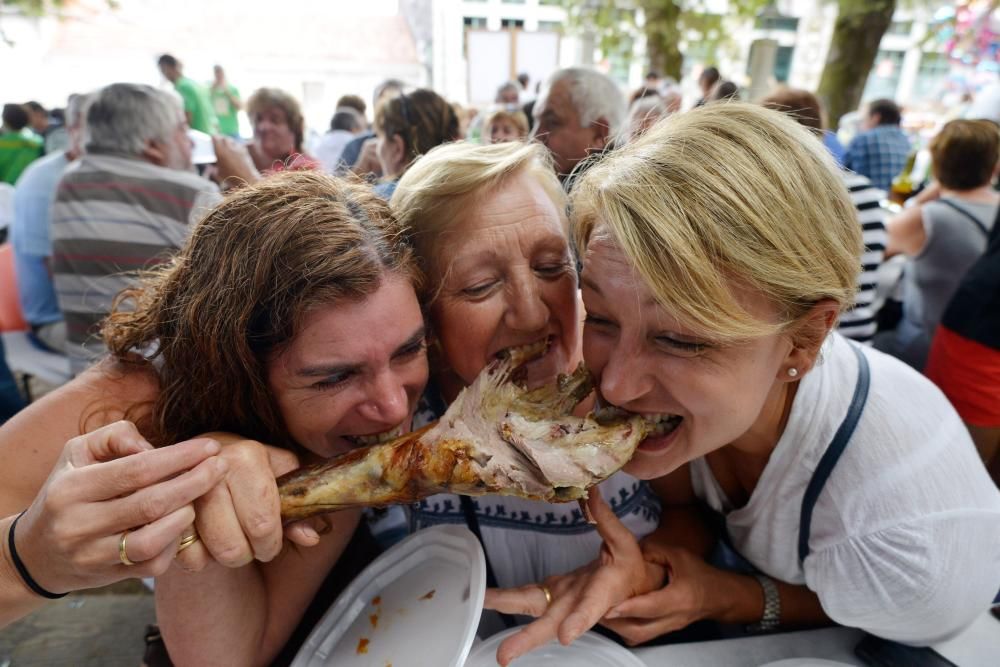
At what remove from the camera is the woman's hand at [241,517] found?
43.6 inches

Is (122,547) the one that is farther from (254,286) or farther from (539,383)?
(539,383)

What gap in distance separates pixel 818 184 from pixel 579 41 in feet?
54.7

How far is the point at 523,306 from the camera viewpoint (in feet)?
5.35

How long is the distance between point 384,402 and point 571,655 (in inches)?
30.1

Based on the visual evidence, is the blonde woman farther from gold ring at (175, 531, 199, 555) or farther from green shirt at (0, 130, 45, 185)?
green shirt at (0, 130, 45, 185)

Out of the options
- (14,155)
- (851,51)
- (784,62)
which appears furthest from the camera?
(784,62)

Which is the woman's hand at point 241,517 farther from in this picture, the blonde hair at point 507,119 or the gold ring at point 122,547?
the blonde hair at point 507,119

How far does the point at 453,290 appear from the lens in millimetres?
1645

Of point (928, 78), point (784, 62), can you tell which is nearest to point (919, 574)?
point (784, 62)

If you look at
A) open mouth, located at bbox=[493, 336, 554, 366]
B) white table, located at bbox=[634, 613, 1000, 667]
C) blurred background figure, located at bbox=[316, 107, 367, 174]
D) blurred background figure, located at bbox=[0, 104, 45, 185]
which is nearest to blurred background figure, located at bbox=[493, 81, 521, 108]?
blurred background figure, located at bbox=[316, 107, 367, 174]

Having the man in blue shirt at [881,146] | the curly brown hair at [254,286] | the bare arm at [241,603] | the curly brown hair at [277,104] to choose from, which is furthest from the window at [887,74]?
the bare arm at [241,603]

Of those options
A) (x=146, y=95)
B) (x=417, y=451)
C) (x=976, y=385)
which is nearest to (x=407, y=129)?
(x=146, y=95)

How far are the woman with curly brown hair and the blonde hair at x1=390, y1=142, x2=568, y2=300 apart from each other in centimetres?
11

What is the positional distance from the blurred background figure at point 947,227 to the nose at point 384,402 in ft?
12.8
